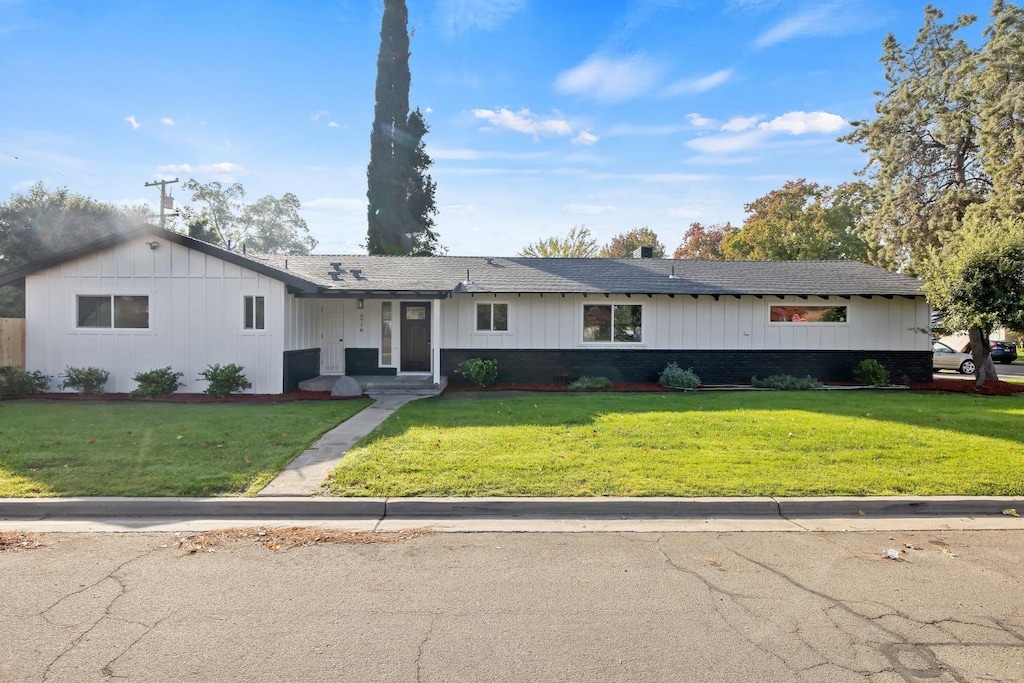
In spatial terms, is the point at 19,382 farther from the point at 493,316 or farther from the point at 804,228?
the point at 804,228

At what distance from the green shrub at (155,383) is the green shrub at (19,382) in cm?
245

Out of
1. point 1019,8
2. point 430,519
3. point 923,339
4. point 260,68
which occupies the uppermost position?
point 1019,8

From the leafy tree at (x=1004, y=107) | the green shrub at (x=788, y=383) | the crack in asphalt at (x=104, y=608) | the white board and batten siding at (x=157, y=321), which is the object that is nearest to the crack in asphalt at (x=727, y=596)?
the crack in asphalt at (x=104, y=608)

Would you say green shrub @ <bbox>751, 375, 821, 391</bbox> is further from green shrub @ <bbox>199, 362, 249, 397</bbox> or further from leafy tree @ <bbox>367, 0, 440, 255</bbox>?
leafy tree @ <bbox>367, 0, 440, 255</bbox>

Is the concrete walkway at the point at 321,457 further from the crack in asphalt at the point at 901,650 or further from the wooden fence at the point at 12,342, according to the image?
the wooden fence at the point at 12,342

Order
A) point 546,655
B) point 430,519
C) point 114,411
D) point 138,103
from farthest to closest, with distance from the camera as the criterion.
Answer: point 138,103, point 114,411, point 430,519, point 546,655

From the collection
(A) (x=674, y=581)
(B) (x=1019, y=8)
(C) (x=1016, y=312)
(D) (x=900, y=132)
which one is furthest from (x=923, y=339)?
(A) (x=674, y=581)

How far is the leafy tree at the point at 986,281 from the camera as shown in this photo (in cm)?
1416

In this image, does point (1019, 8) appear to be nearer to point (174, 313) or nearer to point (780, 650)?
point (780, 650)

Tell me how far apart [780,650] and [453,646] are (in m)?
1.89

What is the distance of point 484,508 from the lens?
579 cm

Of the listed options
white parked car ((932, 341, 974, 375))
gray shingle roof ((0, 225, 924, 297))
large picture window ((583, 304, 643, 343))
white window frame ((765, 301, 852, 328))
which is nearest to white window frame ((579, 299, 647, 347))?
large picture window ((583, 304, 643, 343))

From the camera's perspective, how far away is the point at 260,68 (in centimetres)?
1491

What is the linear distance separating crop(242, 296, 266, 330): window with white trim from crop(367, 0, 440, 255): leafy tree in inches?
822
